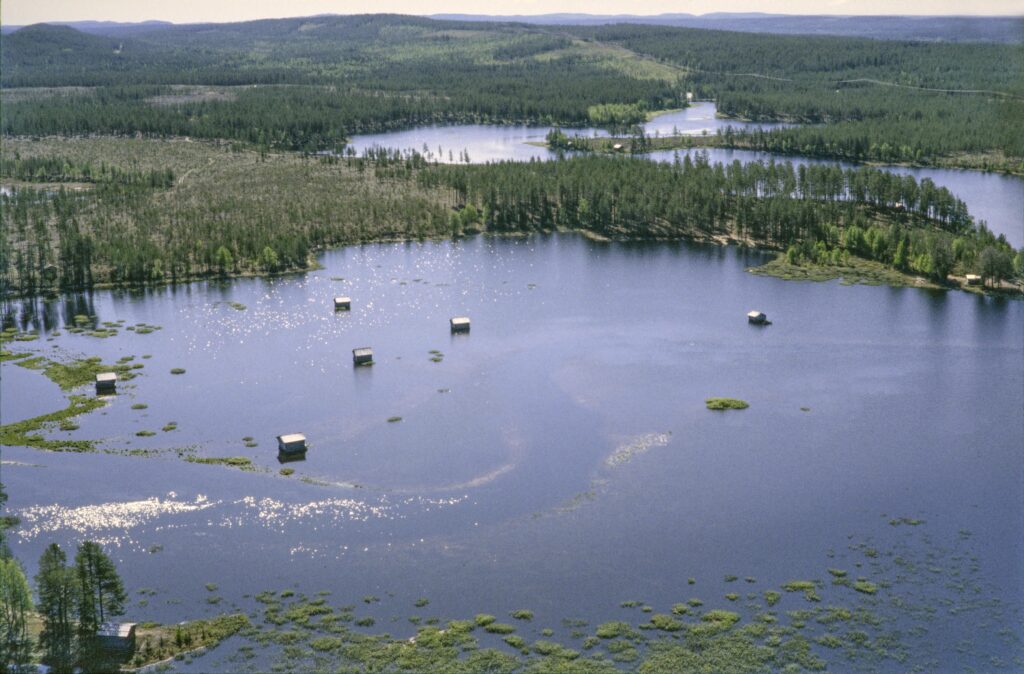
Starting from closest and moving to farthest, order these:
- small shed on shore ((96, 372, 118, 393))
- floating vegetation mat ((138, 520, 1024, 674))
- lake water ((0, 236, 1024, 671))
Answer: floating vegetation mat ((138, 520, 1024, 674)) < lake water ((0, 236, 1024, 671)) < small shed on shore ((96, 372, 118, 393))

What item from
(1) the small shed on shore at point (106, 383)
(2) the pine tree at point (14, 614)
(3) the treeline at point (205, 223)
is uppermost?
(3) the treeline at point (205, 223)

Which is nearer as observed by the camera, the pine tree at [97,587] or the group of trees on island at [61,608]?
the group of trees on island at [61,608]

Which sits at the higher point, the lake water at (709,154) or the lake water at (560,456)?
the lake water at (709,154)

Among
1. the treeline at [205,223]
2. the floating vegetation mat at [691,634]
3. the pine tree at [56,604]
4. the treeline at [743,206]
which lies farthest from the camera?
the treeline at [743,206]

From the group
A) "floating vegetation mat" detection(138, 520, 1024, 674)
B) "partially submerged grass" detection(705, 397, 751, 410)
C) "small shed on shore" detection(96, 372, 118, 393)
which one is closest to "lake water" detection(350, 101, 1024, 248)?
"partially submerged grass" detection(705, 397, 751, 410)

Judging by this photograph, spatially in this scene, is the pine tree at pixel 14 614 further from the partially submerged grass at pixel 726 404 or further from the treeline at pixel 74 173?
the treeline at pixel 74 173

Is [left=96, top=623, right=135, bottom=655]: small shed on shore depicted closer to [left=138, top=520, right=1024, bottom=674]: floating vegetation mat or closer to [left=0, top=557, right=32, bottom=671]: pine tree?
[left=0, top=557, right=32, bottom=671]: pine tree

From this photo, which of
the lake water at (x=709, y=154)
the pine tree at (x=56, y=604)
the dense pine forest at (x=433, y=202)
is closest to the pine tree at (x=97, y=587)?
the pine tree at (x=56, y=604)
